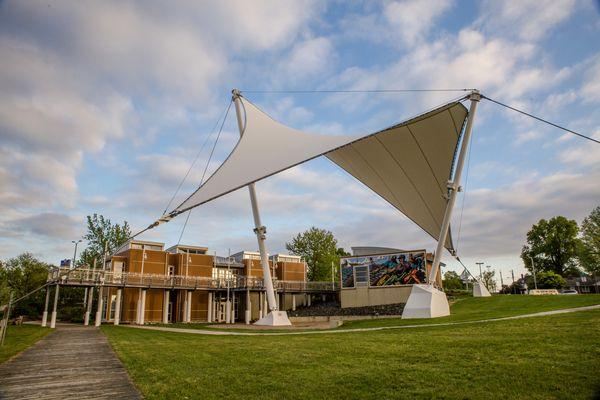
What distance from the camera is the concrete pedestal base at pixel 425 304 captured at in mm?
17609

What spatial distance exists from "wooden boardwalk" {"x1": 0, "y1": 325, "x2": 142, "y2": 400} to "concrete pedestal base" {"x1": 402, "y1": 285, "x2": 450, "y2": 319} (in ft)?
40.6

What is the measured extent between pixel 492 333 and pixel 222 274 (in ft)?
97.3

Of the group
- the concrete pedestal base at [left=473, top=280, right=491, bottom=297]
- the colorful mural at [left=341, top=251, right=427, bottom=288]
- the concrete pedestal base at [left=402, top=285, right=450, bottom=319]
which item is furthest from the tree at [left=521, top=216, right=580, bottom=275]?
the concrete pedestal base at [left=402, top=285, right=450, bottom=319]

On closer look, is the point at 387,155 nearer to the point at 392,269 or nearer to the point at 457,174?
the point at 457,174

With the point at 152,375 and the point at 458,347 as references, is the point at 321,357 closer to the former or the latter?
the point at 458,347

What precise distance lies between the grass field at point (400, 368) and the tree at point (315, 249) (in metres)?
39.9

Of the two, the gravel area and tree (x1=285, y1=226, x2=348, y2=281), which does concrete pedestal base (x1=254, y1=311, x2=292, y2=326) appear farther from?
tree (x1=285, y1=226, x2=348, y2=281)

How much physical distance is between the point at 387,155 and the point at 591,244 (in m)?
40.5

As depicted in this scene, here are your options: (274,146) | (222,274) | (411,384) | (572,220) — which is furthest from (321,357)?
(572,220)

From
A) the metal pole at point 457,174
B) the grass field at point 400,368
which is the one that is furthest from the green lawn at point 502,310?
the grass field at point 400,368

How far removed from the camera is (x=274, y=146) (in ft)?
51.1

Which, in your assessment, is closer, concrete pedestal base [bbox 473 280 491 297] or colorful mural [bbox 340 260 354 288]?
concrete pedestal base [bbox 473 280 491 297]

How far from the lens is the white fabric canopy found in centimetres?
1360

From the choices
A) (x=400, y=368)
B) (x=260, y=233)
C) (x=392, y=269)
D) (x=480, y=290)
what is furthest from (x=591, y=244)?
(x=400, y=368)
